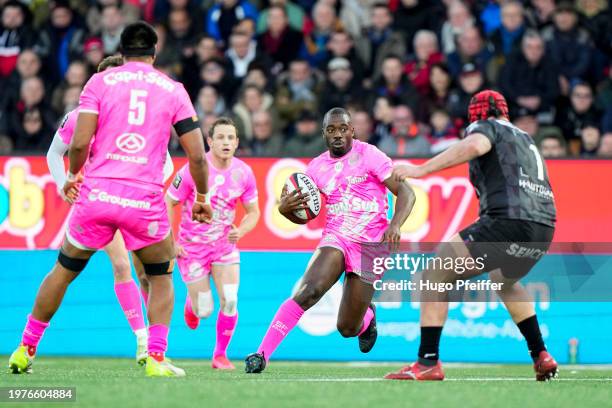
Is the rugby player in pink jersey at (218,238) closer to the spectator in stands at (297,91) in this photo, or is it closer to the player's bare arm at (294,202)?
the player's bare arm at (294,202)

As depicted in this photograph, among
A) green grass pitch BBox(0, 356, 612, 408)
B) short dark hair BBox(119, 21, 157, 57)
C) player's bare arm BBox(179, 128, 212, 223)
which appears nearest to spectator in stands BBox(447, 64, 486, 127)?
green grass pitch BBox(0, 356, 612, 408)

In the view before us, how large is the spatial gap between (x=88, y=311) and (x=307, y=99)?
4.62m

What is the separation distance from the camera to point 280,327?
10.0 m

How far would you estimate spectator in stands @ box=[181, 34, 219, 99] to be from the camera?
691 inches

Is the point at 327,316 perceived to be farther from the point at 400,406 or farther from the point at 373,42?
the point at 400,406

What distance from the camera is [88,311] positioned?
1409 centimetres

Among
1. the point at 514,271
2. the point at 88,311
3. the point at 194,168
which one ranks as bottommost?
the point at 88,311

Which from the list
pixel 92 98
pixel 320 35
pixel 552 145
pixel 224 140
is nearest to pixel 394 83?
pixel 320 35

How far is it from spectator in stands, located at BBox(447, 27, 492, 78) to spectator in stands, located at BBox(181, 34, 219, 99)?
3.38m

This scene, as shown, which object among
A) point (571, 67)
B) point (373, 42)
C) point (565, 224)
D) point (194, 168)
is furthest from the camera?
point (373, 42)

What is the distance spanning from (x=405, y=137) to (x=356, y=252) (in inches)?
207

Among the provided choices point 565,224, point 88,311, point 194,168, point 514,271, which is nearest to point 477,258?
point 514,271

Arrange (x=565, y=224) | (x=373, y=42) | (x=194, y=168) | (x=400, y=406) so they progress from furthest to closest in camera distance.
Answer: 1. (x=373, y=42)
2. (x=565, y=224)
3. (x=194, y=168)
4. (x=400, y=406)

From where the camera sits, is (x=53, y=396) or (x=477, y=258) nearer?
(x=53, y=396)
